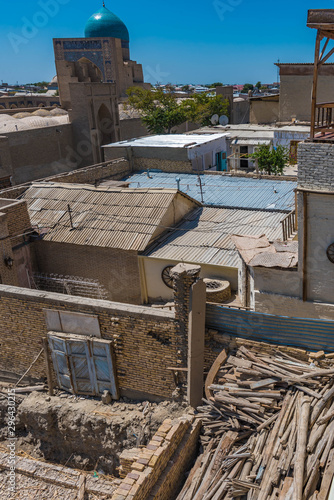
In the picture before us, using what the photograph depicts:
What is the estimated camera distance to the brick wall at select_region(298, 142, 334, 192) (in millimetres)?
8031

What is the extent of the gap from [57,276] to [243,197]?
738cm

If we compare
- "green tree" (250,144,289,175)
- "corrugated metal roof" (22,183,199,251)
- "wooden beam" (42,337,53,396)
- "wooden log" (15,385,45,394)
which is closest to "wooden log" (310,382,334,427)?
"wooden beam" (42,337,53,396)

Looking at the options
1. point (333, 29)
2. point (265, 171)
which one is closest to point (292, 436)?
point (333, 29)

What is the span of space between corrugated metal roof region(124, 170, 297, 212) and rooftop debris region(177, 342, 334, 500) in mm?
8365

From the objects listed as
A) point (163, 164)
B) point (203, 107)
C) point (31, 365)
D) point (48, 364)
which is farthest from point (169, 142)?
point (203, 107)

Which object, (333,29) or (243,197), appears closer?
(333,29)

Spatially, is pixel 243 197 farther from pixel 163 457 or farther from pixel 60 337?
pixel 163 457

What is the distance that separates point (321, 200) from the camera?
8.37 m

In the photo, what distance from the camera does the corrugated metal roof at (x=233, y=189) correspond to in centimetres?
1603

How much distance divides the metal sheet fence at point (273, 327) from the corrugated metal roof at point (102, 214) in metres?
4.92

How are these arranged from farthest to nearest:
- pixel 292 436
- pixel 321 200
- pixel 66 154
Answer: pixel 66 154, pixel 321 200, pixel 292 436

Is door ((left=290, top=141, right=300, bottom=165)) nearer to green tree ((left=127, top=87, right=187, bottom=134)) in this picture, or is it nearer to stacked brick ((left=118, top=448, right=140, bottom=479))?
green tree ((left=127, top=87, right=187, bottom=134))

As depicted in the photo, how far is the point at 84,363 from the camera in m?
9.07

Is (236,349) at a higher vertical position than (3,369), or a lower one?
higher
